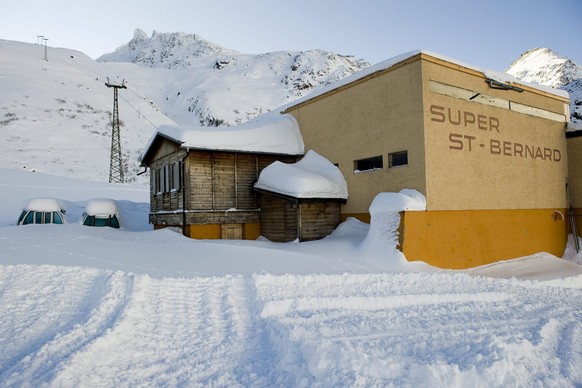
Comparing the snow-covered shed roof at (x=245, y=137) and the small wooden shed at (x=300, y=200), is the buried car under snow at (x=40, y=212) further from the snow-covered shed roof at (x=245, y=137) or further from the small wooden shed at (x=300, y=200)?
the small wooden shed at (x=300, y=200)

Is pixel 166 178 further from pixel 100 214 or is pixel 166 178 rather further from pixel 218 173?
pixel 100 214

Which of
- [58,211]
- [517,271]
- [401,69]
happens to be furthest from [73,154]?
[517,271]

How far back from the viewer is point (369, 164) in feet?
45.4

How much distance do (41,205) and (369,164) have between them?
1653 cm

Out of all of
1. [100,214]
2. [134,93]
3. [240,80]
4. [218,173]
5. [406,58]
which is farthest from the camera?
[240,80]

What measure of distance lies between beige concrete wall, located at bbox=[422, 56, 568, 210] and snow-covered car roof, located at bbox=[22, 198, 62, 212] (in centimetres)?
1829

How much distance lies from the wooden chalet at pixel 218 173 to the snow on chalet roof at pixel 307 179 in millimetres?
914

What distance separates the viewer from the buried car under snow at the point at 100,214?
60.1 ft

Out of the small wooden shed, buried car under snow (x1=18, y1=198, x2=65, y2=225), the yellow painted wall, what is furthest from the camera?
buried car under snow (x1=18, y1=198, x2=65, y2=225)

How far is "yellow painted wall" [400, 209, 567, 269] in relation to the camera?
11000mm

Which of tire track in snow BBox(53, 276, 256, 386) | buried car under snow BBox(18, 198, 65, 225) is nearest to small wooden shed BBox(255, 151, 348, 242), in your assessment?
tire track in snow BBox(53, 276, 256, 386)

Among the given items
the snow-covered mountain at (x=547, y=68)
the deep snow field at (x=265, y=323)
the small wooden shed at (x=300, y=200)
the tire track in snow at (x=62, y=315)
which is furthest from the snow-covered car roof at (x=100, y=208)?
the snow-covered mountain at (x=547, y=68)

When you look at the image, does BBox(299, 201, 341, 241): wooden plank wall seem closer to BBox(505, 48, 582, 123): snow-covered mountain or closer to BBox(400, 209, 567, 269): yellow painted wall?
BBox(400, 209, 567, 269): yellow painted wall

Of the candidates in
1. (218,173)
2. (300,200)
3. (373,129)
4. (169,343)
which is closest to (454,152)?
(373,129)
